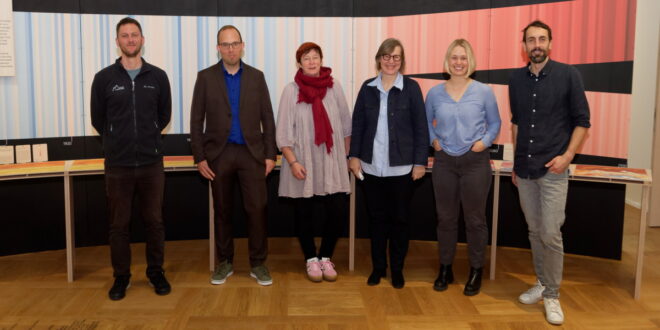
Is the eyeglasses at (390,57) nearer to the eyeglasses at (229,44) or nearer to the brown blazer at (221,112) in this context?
the brown blazer at (221,112)

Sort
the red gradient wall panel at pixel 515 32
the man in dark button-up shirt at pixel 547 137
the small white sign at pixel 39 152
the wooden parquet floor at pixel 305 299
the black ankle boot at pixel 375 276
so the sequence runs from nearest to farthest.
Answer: the man in dark button-up shirt at pixel 547 137 < the wooden parquet floor at pixel 305 299 < the black ankle boot at pixel 375 276 < the red gradient wall panel at pixel 515 32 < the small white sign at pixel 39 152

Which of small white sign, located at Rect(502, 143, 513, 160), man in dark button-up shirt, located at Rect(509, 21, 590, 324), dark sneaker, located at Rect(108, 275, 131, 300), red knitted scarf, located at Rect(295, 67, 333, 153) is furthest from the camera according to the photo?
small white sign, located at Rect(502, 143, 513, 160)

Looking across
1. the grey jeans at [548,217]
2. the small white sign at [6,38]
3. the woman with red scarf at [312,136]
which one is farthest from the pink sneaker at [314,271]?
the small white sign at [6,38]

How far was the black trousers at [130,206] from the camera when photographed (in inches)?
134

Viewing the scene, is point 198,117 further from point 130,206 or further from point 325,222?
point 325,222

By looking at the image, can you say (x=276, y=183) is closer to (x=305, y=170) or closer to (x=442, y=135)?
(x=305, y=170)

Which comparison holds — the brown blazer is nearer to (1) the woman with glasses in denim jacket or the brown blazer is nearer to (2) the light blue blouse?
(1) the woman with glasses in denim jacket

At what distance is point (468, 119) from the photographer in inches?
132

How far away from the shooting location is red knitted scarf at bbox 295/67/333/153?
11.7 feet

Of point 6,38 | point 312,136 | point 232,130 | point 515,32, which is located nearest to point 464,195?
point 312,136

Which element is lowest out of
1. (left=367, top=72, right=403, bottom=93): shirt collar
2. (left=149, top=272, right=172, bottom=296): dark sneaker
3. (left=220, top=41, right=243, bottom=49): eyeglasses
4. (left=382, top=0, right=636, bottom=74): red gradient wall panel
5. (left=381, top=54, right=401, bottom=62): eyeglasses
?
(left=149, top=272, right=172, bottom=296): dark sneaker

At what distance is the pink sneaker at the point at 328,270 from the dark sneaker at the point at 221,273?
615 millimetres

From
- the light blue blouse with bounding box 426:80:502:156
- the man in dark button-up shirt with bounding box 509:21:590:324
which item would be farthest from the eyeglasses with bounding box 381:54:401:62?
the man in dark button-up shirt with bounding box 509:21:590:324

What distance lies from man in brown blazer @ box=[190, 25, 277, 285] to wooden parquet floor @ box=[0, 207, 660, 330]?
0.38 meters
